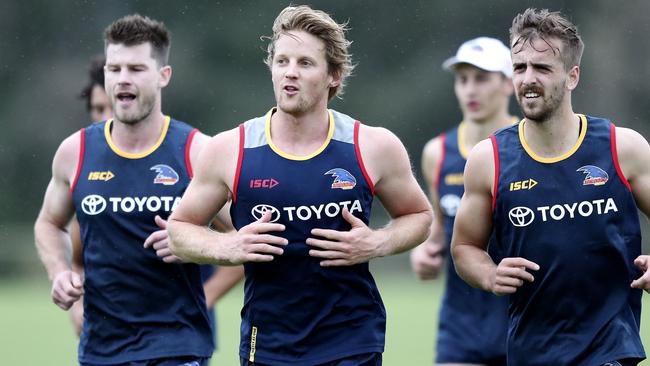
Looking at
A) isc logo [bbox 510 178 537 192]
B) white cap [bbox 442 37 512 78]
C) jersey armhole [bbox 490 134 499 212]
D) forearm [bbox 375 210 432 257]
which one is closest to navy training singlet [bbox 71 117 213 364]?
forearm [bbox 375 210 432 257]

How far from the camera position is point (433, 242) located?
7.66 m

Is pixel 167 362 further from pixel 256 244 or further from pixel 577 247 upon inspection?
pixel 577 247

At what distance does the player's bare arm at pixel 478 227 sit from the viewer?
5336 mm

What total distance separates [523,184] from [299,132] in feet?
3.31

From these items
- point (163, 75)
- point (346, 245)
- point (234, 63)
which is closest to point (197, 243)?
point (346, 245)

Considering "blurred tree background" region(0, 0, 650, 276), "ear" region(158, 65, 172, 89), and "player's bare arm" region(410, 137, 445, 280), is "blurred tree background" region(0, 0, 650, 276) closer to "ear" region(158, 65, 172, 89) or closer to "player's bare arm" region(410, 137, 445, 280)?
"player's bare arm" region(410, 137, 445, 280)

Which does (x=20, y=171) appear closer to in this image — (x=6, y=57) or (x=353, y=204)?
(x=6, y=57)

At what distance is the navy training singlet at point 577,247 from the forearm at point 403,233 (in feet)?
1.26

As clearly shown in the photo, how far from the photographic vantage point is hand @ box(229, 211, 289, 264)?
5176mm

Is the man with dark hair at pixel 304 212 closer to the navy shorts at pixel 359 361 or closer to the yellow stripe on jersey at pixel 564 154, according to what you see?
the navy shorts at pixel 359 361

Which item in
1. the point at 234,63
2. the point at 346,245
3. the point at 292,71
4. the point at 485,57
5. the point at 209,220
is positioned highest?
the point at 234,63

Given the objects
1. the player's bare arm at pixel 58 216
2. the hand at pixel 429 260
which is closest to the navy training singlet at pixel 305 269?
the player's bare arm at pixel 58 216

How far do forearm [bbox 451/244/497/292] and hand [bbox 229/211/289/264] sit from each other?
81 centimetres

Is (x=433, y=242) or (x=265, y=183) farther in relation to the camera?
(x=433, y=242)
